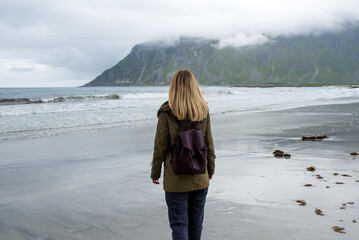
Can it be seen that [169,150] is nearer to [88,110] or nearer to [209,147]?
[209,147]

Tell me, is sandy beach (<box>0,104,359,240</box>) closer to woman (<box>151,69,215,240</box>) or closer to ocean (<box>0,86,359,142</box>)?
woman (<box>151,69,215,240</box>)

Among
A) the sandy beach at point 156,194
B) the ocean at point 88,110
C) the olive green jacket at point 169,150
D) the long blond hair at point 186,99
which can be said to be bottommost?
the sandy beach at point 156,194

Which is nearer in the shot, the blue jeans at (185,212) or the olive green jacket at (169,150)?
the olive green jacket at (169,150)

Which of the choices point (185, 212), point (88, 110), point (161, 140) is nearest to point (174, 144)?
point (161, 140)

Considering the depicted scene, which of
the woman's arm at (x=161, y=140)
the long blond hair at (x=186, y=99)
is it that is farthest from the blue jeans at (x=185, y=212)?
the long blond hair at (x=186, y=99)

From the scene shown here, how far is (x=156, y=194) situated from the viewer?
20.1 ft

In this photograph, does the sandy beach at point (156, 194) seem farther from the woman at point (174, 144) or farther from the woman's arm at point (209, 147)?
the woman's arm at point (209, 147)

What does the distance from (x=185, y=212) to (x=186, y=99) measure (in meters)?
1.15

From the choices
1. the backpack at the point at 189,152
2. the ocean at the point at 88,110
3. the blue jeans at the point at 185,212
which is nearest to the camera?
the backpack at the point at 189,152

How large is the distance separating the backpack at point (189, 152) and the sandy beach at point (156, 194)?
1.34 m

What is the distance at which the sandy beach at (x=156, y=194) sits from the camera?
4617mm

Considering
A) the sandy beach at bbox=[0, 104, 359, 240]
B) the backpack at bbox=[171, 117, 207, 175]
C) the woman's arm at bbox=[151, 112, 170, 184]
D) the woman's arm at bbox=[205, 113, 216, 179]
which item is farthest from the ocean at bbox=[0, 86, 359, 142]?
the backpack at bbox=[171, 117, 207, 175]

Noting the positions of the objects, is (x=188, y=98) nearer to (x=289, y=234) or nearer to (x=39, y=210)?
(x=289, y=234)

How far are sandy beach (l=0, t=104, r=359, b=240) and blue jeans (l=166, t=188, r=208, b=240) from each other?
66cm
